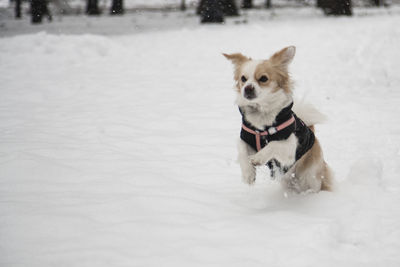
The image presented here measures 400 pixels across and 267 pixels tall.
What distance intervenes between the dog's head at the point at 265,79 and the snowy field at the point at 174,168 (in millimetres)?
1016

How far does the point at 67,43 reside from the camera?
32.3 feet

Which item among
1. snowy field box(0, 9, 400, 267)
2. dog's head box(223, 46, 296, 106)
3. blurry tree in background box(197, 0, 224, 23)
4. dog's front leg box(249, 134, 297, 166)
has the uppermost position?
blurry tree in background box(197, 0, 224, 23)

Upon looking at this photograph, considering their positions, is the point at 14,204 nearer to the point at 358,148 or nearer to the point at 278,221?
the point at 278,221

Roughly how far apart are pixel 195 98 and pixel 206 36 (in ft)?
19.0

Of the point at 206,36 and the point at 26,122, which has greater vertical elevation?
the point at 206,36

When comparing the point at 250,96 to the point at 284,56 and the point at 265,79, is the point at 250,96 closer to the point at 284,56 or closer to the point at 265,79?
the point at 265,79

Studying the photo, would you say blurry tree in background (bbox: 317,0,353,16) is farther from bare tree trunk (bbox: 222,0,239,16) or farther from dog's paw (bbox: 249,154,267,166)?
dog's paw (bbox: 249,154,267,166)

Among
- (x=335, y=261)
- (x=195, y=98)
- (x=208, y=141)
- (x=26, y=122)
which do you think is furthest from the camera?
(x=195, y=98)

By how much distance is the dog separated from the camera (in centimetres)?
315

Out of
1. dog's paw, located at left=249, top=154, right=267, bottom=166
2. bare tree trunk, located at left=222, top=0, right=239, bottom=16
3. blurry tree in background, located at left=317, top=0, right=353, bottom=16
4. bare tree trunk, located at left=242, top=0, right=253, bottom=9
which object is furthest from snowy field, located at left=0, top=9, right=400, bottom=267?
bare tree trunk, located at left=242, top=0, right=253, bottom=9

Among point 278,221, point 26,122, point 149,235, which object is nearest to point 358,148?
point 278,221

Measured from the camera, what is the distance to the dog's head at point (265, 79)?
321 centimetres

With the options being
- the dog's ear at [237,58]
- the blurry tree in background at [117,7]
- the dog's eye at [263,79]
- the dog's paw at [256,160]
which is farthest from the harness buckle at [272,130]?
the blurry tree in background at [117,7]

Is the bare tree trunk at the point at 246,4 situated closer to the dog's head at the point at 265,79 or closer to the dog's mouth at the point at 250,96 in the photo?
the dog's head at the point at 265,79
